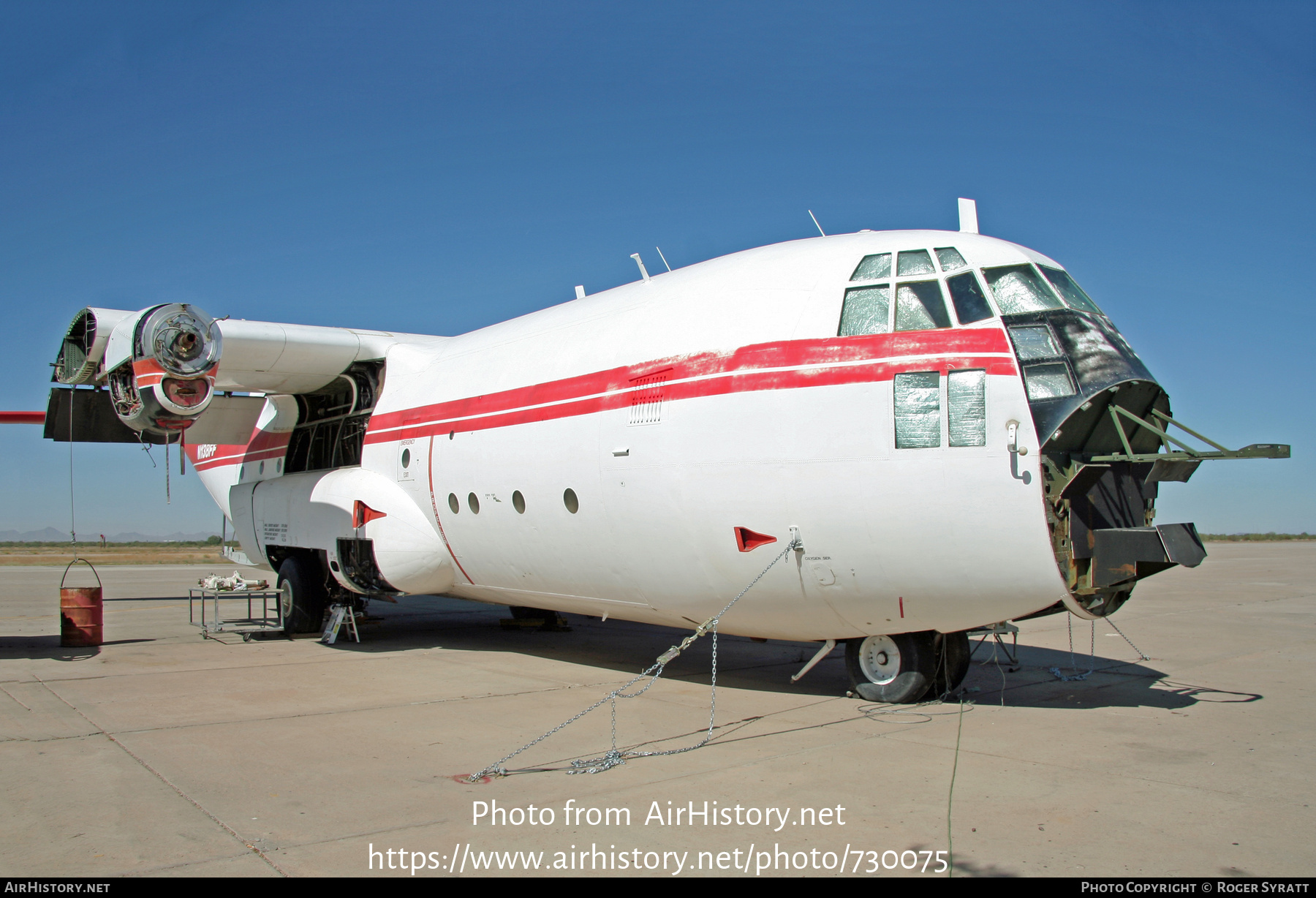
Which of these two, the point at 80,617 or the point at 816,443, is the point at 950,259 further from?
the point at 80,617

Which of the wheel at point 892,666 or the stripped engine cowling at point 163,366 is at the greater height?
the stripped engine cowling at point 163,366

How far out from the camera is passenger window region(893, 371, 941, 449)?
7422mm

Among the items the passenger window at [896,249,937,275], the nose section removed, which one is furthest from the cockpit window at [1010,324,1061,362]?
the passenger window at [896,249,937,275]

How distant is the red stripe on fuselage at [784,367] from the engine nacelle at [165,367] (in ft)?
12.9

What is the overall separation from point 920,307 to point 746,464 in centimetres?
199

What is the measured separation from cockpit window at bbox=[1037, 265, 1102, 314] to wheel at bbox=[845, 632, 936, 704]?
323 cm

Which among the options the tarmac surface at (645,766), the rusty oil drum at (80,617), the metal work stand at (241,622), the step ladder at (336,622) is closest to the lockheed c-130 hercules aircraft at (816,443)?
the tarmac surface at (645,766)

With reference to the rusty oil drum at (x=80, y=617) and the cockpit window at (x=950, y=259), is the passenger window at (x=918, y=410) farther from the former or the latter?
the rusty oil drum at (x=80, y=617)

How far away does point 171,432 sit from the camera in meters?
11.0

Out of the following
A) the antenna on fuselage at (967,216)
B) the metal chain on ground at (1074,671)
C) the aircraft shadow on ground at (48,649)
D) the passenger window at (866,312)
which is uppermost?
the antenna on fuselage at (967,216)

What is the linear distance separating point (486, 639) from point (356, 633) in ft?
6.73

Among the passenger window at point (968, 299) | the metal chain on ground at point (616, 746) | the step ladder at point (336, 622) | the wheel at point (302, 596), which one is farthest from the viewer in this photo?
the wheel at point (302, 596)

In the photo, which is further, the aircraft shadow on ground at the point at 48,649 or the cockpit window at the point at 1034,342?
the aircraft shadow on ground at the point at 48,649

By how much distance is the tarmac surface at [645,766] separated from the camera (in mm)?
4988
